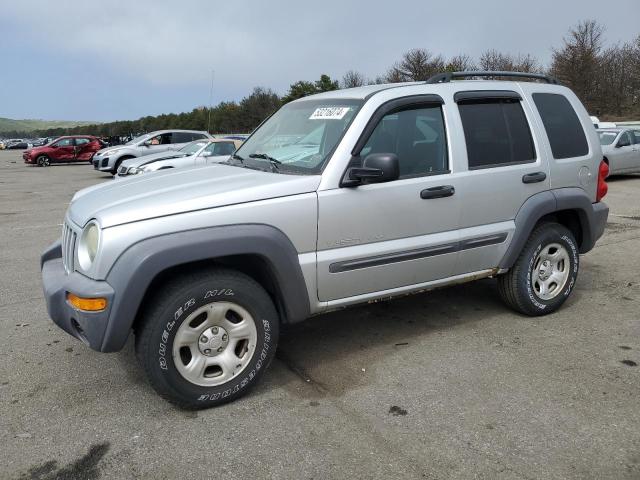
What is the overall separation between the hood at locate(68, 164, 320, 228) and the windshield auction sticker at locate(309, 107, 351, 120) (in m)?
0.63

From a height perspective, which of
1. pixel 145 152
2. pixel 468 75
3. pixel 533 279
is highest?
pixel 468 75

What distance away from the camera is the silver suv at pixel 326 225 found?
306 centimetres

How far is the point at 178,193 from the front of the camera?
10.8 ft

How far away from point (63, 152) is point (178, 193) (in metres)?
29.4

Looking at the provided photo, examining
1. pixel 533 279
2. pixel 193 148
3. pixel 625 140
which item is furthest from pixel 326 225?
pixel 625 140

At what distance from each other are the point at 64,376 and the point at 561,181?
396 centimetres

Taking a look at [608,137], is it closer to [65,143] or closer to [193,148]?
[193,148]

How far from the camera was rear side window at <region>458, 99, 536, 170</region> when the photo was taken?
4141mm

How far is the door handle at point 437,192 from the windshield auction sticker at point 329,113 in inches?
30.0

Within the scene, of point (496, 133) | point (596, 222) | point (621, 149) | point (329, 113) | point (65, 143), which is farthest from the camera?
point (65, 143)

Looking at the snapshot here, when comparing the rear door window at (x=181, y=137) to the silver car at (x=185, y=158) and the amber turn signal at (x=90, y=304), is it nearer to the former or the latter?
the silver car at (x=185, y=158)

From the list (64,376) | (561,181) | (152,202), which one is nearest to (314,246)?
(152,202)

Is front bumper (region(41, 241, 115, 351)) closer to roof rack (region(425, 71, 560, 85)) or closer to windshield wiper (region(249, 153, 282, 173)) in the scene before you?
windshield wiper (region(249, 153, 282, 173))

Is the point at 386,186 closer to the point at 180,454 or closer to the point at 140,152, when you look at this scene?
the point at 180,454
